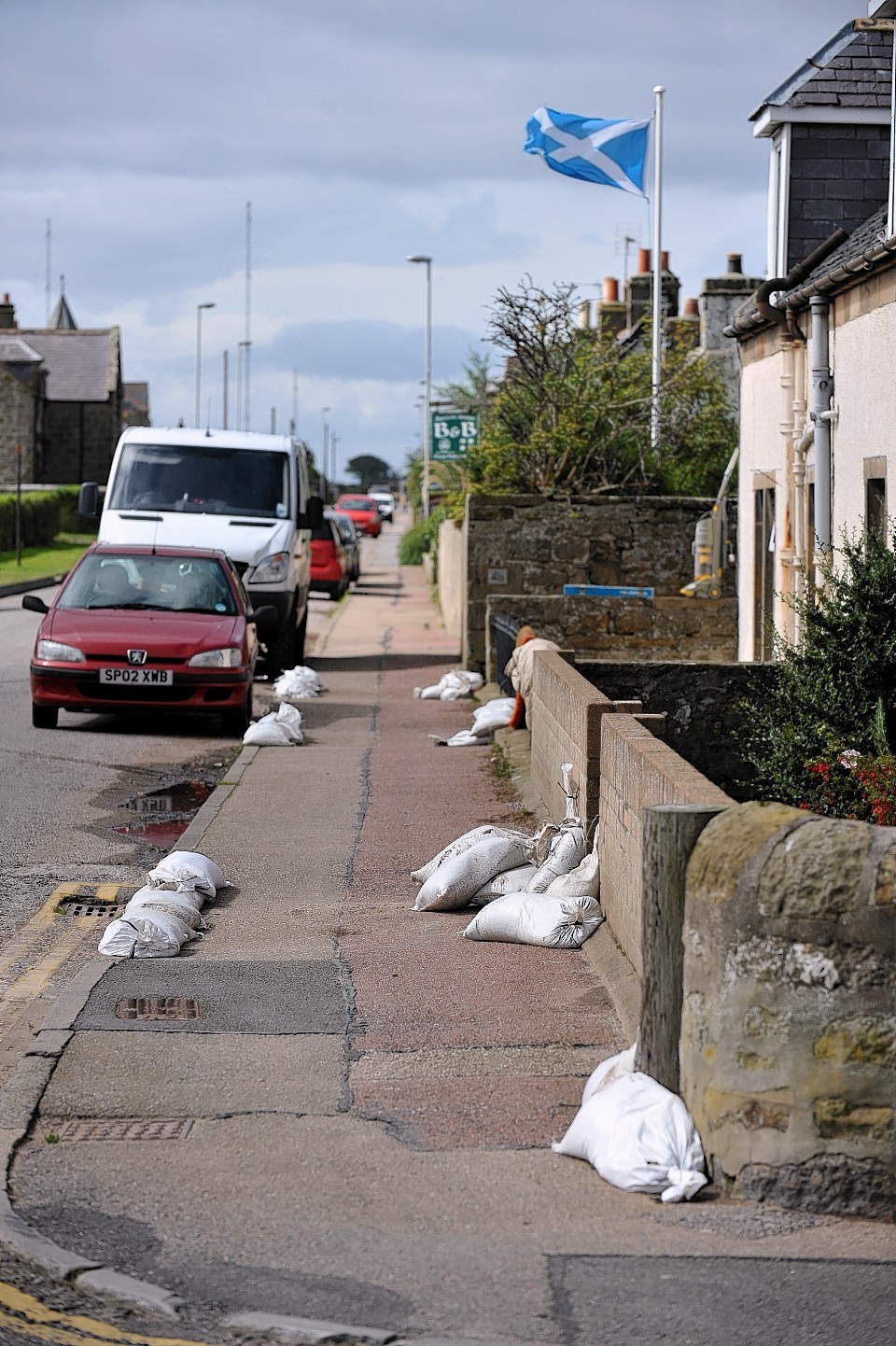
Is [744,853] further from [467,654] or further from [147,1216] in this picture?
[467,654]

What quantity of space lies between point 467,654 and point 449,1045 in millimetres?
13897

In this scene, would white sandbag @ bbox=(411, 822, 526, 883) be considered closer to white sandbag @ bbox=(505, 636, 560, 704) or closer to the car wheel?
white sandbag @ bbox=(505, 636, 560, 704)

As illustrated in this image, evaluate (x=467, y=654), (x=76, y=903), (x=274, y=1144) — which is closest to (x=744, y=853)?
(x=274, y=1144)

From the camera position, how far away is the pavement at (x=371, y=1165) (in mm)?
4102

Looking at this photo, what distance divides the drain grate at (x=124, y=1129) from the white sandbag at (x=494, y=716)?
30.9 feet

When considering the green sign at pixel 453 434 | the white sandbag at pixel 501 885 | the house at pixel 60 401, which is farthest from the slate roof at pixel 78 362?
the white sandbag at pixel 501 885

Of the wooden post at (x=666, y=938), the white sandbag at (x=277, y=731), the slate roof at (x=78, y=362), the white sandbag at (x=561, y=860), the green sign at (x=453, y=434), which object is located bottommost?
the white sandbag at (x=277, y=731)

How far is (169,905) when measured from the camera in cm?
794

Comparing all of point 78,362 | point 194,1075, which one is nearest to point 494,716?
point 194,1075

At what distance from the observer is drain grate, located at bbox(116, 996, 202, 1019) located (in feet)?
21.4

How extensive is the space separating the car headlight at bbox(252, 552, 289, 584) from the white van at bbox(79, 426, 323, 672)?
0.01 m

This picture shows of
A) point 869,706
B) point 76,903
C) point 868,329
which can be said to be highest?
point 868,329

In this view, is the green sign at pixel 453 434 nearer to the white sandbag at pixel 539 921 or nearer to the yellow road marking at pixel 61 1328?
the white sandbag at pixel 539 921

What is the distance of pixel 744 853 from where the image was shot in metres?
4.79
